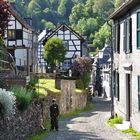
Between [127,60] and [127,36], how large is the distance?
1.23 m

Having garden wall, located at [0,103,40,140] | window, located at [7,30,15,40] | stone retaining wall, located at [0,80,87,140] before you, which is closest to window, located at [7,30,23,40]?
window, located at [7,30,15,40]

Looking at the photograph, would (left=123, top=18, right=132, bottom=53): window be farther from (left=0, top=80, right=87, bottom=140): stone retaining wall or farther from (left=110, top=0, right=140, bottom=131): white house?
(left=0, top=80, right=87, bottom=140): stone retaining wall

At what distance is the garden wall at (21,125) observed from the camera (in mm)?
16203

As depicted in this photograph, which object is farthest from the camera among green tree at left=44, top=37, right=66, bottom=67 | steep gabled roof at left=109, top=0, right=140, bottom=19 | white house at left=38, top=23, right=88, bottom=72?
white house at left=38, top=23, right=88, bottom=72

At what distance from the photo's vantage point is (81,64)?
55.5 m

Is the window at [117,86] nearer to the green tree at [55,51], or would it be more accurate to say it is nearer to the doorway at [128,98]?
the doorway at [128,98]

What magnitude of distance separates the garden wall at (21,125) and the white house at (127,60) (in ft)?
14.9

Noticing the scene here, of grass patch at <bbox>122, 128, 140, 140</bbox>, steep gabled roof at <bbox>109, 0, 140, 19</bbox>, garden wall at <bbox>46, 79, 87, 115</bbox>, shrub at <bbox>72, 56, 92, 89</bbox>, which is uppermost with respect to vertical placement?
steep gabled roof at <bbox>109, 0, 140, 19</bbox>

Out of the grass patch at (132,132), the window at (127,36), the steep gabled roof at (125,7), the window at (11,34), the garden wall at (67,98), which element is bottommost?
the grass patch at (132,132)

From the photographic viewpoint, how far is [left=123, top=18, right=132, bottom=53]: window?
1041 inches

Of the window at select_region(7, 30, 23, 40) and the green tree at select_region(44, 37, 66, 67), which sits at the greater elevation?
the window at select_region(7, 30, 23, 40)

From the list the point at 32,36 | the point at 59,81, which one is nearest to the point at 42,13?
the point at 32,36

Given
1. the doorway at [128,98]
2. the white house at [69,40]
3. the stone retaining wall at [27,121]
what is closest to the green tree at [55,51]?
the white house at [69,40]

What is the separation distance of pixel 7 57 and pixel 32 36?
4101cm
